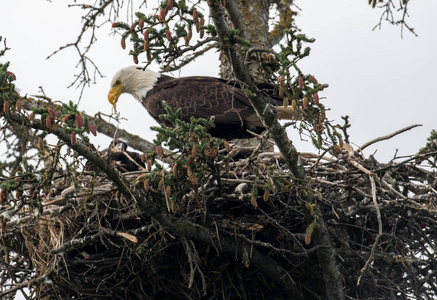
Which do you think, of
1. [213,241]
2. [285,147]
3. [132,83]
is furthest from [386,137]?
[132,83]

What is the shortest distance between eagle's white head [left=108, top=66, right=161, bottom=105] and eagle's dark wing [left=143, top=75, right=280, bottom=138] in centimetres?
58


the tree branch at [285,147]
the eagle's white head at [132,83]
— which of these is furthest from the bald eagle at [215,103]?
the tree branch at [285,147]

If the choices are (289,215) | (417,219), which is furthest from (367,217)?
(289,215)

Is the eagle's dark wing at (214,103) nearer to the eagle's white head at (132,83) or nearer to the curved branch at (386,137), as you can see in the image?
the eagle's white head at (132,83)

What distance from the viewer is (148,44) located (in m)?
3.68

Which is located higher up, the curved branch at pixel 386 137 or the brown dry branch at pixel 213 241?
the curved branch at pixel 386 137

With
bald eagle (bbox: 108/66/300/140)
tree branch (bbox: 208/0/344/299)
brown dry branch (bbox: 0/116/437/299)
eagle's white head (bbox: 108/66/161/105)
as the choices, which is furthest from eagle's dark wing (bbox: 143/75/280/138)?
tree branch (bbox: 208/0/344/299)

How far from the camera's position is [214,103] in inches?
250

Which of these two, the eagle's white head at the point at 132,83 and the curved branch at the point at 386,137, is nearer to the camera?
the curved branch at the point at 386,137

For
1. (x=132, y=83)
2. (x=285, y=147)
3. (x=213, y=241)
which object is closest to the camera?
(x=285, y=147)

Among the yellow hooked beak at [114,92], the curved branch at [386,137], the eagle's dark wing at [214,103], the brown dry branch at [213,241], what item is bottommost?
the brown dry branch at [213,241]

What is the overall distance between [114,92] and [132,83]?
237mm

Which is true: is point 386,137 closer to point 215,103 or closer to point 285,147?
point 285,147

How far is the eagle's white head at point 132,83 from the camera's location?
7.24 m
